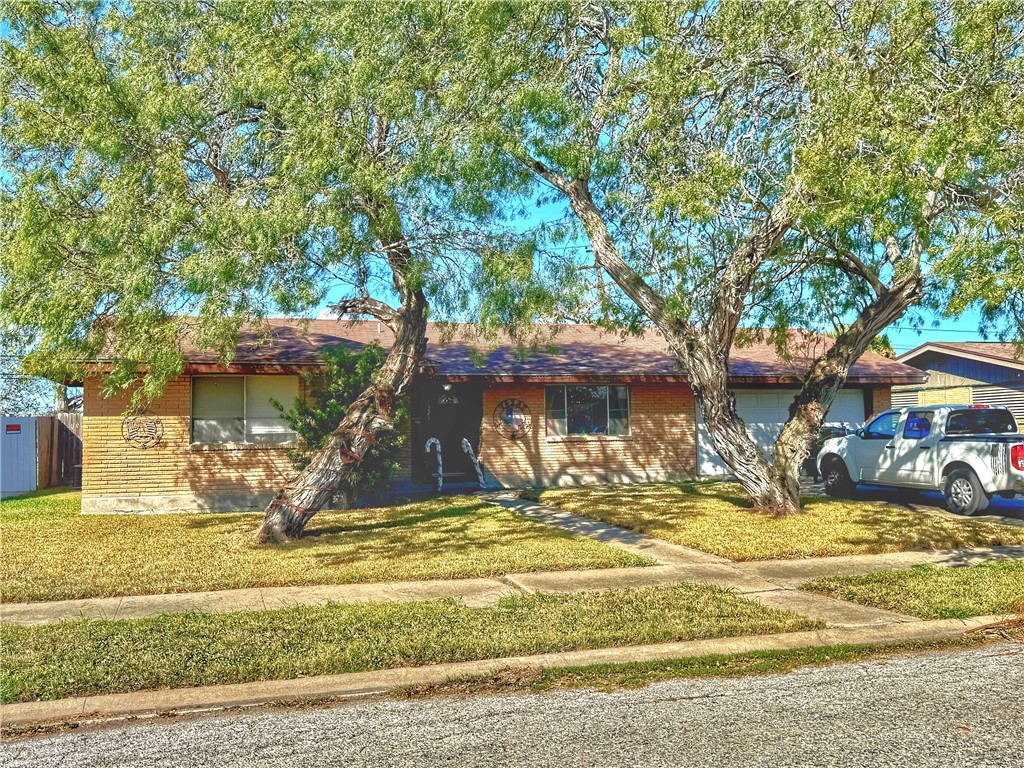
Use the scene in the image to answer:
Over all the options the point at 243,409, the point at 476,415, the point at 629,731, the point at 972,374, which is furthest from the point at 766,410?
the point at 629,731

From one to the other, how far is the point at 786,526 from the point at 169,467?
11.3 meters

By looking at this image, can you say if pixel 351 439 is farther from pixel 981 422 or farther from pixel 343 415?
pixel 981 422

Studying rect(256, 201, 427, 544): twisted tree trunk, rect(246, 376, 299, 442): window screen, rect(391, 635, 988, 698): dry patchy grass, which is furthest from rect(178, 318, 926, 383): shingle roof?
rect(391, 635, 988, 698): dry patchy grass

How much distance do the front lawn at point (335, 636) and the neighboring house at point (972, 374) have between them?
23.3 meters

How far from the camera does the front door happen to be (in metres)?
20.4

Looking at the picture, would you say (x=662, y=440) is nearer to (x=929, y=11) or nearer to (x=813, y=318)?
(x=813, y=318)

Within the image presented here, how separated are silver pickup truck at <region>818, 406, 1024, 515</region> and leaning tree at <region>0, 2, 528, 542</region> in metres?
8.46

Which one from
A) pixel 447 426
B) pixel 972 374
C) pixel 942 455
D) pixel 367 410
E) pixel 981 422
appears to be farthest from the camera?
pixel 972 374

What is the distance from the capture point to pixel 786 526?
42.2 ft

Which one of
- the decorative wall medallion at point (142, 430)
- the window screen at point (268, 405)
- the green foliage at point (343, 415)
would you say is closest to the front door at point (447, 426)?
the green foliage at point (343, 415)

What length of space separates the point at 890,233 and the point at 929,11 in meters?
2.67

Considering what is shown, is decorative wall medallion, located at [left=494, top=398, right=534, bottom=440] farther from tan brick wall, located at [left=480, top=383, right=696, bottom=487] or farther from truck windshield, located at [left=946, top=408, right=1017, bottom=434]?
truck windshield, located at [left=946, top=408, right=1017, bottom=434]

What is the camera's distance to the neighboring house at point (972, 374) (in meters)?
29.1

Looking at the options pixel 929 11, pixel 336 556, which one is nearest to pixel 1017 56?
pixel 929 11
